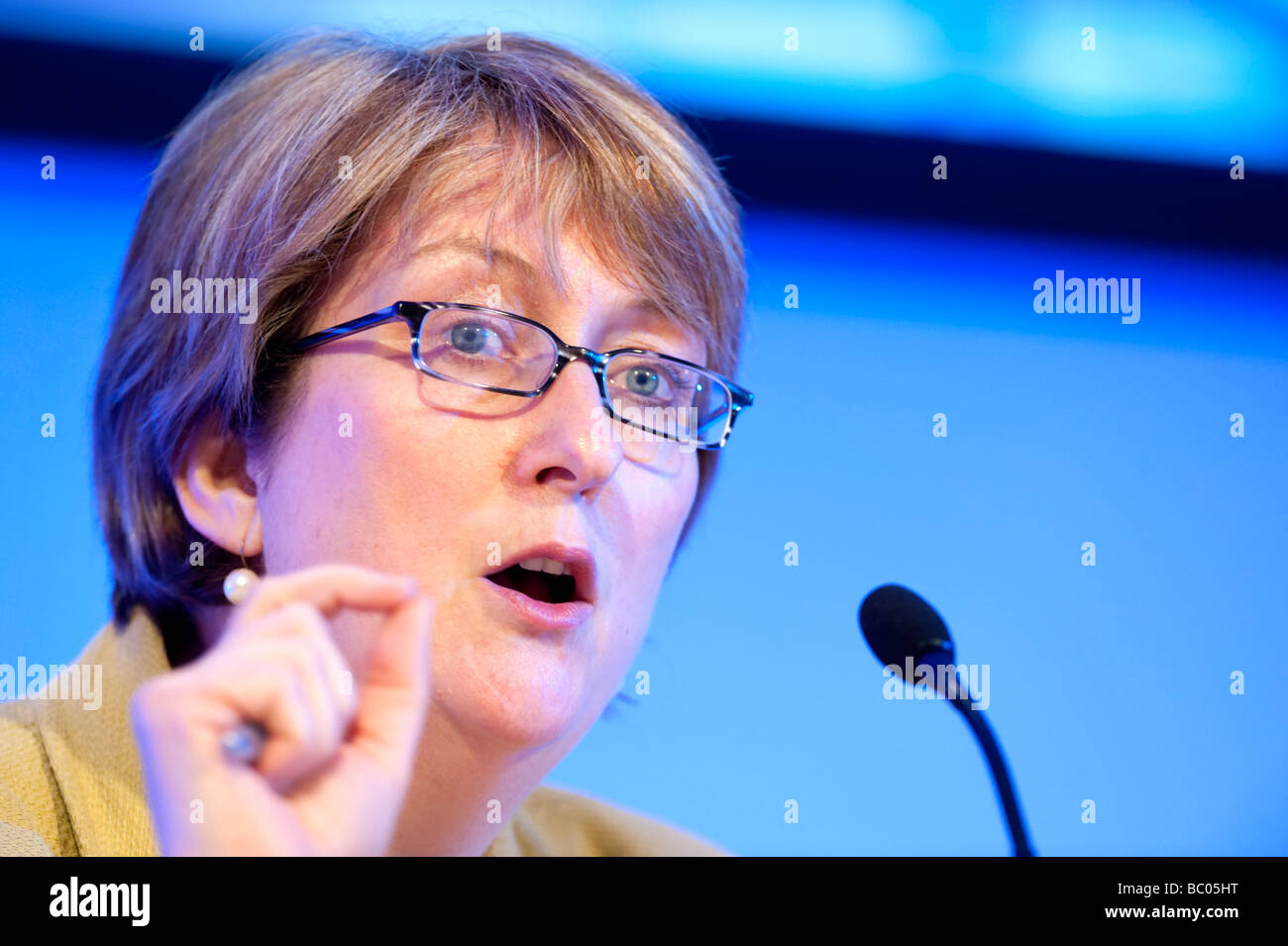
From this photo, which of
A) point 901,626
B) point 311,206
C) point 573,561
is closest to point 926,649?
point 901,626

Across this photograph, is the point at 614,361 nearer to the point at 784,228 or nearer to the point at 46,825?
the point at 784,228

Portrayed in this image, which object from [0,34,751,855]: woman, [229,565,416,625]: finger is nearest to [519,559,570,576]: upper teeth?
[0,34,751,855]: woman

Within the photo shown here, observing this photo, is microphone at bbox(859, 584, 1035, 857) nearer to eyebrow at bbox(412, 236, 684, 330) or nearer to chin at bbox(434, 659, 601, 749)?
chin at bbox(434, 659, 601, 749)

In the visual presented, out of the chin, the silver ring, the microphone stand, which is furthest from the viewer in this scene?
the microphone stand

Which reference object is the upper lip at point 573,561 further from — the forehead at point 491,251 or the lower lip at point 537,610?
the forehead at point 491,251

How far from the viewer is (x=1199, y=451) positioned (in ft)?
4.68

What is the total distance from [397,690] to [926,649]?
61 centimetres

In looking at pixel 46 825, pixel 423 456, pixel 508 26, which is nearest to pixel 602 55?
pixel 508 26

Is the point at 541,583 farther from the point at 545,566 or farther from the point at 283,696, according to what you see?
the point at 283,696

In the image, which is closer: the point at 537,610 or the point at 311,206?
the point at 537,610

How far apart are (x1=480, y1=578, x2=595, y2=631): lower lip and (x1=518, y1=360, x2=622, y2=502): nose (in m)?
0.10

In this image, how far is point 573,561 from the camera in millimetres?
989

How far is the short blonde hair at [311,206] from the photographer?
106 cm

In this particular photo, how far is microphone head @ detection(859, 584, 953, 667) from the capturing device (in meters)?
1.08
